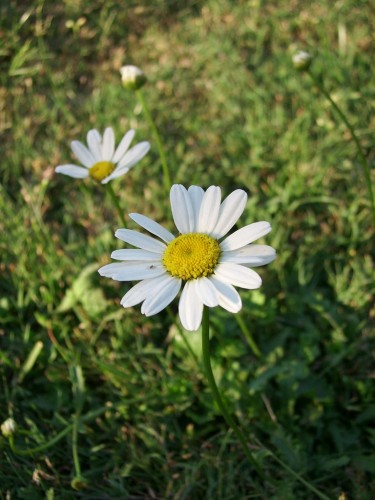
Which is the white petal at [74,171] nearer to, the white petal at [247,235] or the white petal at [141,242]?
the white petal at [141,242]

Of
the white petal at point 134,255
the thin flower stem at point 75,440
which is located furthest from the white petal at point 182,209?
the thin flower stem at point 75,440

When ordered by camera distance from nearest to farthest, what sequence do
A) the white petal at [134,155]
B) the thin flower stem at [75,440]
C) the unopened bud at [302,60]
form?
the thin flower stem at [75,440] < the white petal at [134,155] < the unopened bud at [302,60]

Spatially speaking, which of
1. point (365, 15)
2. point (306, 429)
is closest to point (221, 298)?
point (306, 429)

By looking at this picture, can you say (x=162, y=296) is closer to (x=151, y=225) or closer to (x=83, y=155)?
(x=151, y=225)

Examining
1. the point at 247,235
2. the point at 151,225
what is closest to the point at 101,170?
the point at 151,225

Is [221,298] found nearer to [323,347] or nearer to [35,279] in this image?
[323,347]

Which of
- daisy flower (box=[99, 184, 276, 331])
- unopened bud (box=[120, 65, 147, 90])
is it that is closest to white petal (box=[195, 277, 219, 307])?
daisy flower (box=[99, 184, 276, 331])

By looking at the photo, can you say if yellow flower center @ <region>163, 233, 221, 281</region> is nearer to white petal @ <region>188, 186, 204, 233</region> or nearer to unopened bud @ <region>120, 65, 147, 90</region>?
white petal @ <region>188, 186, 204, 233</region>
